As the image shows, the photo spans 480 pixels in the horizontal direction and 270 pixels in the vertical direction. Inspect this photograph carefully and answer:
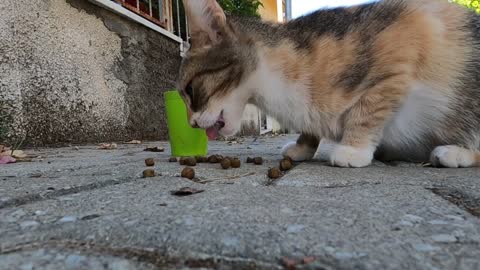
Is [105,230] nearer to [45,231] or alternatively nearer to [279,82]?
[45,231]

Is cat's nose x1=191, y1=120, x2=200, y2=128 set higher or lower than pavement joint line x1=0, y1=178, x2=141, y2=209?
higher

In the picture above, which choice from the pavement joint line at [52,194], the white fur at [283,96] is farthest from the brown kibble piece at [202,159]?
the pavement joint line at [52,194]

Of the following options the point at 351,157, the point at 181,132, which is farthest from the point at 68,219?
the point at 181,132

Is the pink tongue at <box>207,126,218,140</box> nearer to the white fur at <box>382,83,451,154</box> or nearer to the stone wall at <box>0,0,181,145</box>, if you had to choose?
the white fur at <box>382,83,451,154</box>

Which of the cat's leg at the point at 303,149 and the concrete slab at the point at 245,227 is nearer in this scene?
the concrete slab at the point at 245,227

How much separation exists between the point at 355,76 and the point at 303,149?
54 cm

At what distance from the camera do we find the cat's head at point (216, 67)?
191cm

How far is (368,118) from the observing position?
1.77 meters

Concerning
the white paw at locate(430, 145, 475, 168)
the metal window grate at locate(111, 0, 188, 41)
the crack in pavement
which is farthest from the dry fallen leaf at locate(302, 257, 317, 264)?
the metal window grate at locate(111, 0, 188, 41)

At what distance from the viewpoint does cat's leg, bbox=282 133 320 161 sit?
7.14ft

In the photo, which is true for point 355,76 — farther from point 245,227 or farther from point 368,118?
point 245,227

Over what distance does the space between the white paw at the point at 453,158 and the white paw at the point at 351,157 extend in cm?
31

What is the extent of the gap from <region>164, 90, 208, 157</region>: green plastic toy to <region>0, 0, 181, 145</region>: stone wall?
4.07ft

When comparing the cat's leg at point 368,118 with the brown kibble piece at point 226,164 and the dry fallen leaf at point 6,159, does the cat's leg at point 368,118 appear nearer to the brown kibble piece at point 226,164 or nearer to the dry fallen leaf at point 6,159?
the brown kibble piece at point 226,164
